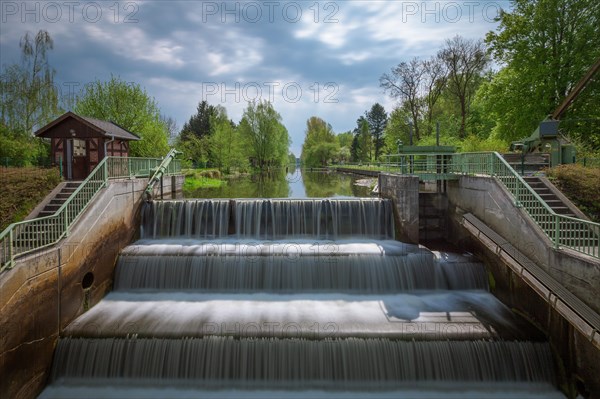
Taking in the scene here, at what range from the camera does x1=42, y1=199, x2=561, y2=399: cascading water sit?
30.0 ft

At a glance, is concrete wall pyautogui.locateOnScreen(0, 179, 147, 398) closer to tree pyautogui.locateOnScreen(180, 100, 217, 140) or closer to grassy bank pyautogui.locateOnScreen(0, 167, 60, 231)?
grassy bank pyautogui.locateOnScreen(0, 167, 60, 231)

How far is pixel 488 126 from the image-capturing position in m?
42.7

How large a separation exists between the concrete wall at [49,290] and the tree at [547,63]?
83.4 feet

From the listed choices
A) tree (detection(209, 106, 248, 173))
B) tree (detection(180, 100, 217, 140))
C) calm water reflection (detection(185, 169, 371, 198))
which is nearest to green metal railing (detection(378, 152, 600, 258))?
calm water reflection (detection(185, 169, 371, 198))

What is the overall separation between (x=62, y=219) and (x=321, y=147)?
9513cm

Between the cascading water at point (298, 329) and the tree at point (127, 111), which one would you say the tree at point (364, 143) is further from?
the cascading water at point (298, 329)

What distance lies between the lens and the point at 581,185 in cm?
1302

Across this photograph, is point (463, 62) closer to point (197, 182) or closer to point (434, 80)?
point (434, 80)

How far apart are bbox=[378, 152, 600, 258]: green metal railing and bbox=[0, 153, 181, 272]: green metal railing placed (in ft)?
41.3

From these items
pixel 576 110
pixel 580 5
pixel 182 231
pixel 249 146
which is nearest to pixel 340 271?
pixel 182 231

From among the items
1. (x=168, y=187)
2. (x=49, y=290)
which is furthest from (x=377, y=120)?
(x=49, y=290)

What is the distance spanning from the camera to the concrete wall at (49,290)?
28.7ft

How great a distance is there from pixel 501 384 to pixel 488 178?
7198 millimetres

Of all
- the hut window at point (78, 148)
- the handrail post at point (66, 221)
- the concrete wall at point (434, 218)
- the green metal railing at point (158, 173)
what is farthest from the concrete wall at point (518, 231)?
the hut window at point (78, 148)
